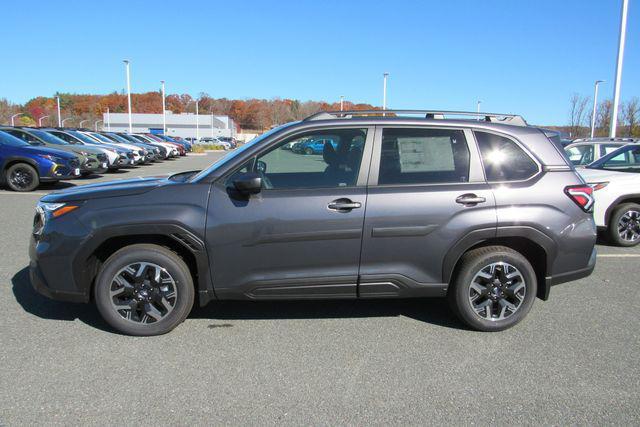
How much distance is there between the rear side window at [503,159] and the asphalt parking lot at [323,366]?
132 cm

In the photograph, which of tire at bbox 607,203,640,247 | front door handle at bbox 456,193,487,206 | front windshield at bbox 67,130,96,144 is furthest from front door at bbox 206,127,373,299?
front windshield at bbox 67,130,96,144

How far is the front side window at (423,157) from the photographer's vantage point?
399 cm

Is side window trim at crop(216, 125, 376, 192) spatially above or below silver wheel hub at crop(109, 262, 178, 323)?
above

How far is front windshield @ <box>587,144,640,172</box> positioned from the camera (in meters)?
7.87

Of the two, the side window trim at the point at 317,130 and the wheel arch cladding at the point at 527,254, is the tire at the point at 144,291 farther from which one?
the wheel arch cladding at the point at 527,254

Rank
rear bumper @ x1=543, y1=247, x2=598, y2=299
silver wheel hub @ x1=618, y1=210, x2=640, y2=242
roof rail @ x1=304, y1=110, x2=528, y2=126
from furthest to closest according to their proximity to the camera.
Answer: silver wheel hub @ x1=618, y1=210, x2=640, y2=242
roof rail @ x1=304, y1=110, x2=528, y2=126
rear bumper @ x1=543, y1=247, x2=598, y2=299

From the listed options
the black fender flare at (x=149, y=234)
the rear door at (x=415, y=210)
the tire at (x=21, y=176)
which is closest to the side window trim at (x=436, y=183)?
the rear door at (x=415, y=210)

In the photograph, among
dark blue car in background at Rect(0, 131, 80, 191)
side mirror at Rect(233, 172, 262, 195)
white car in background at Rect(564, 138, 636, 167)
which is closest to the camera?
side mirror at Rect(233, 172, 262, 195)

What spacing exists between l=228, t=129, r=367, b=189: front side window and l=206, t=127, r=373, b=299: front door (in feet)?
0.04

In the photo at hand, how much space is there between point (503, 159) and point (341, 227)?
152cm

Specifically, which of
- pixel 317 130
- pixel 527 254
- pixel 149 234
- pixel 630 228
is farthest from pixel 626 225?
pixel 149 234

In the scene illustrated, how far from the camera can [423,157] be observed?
13.4 ft

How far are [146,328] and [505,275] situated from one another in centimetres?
295

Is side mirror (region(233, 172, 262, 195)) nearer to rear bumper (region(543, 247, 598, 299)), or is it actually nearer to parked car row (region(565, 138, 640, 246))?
rear bumper (region(543, 247, 598, 299))
